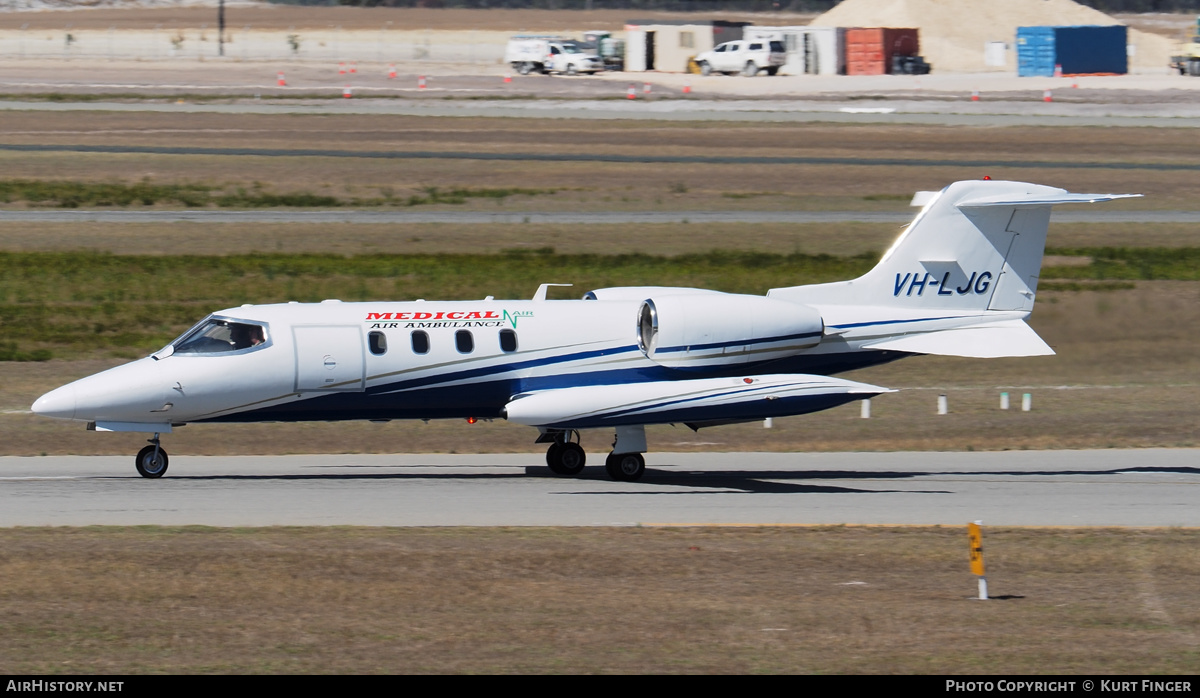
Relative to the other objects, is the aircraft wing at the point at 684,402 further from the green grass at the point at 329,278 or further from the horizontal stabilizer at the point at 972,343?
the green grass at the point at 329,278

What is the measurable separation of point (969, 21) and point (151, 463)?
106882 millimetres

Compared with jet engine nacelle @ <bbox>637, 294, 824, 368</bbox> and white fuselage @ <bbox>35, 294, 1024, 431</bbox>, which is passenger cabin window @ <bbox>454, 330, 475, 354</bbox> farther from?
jet engine nacelle @ <bbox>637, 294, 824, 368</bbox>

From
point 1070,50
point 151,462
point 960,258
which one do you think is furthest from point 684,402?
point 1070,50

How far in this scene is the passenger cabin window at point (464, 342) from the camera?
23500 millimetres

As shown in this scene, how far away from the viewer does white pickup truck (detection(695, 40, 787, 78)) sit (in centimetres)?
9944

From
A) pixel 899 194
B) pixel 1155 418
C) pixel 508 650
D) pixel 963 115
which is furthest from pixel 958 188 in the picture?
pixel 963 115

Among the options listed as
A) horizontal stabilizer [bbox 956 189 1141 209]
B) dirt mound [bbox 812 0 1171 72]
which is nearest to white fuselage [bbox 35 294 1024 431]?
horizontal stabilizer [bbox 956 189 1141 209]

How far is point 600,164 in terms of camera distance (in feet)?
189

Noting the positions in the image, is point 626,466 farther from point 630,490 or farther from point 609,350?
point 609,350

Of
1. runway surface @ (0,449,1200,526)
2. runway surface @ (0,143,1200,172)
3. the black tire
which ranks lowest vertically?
runway surface @ (0,449,1200,526)

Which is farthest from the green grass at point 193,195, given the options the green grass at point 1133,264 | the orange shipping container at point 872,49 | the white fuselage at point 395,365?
the orange shipping container at point 872,49

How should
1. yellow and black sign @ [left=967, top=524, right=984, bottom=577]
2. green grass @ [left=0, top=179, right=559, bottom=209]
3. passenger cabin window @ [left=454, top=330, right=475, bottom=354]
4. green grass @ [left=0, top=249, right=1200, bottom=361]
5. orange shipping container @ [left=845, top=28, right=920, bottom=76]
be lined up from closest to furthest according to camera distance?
yellow and black sign @ [left=967, top=524, right=984, bottom=577] < passenger cabin window @ [left=454, top=330, right=475, bottom=354] < green grass @ [left=0, top=249, right=1200, bottom=361] < green grass @ [left=0, top=179, right=559, bottom=209] < orange shipping container @ [left=845, top=28, right=920, bottom=76]

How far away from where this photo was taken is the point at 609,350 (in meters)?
23.9

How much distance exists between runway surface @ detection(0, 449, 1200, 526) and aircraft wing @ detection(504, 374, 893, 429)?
3.70ft
